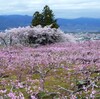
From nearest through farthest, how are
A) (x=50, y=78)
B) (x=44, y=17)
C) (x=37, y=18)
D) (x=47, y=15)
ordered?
(x=50, y=78)
(x=47, y=15)
(x=37, y=18)
(x=44, y=17)

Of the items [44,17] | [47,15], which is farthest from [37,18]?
[47,15]

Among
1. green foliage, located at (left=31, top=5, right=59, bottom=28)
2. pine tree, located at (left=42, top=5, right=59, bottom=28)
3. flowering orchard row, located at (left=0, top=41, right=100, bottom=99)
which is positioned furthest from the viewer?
green foliage, located at (left=31, top=5, right=59, bottom=28)

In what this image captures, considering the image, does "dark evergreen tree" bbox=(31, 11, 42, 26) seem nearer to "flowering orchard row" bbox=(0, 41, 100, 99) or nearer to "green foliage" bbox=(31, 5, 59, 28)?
"green foliage" bbox=(31, 5, 59, 28)

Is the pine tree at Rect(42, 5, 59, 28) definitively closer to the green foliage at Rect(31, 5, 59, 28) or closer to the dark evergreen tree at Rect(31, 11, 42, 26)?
the green foliage at Rect(31, 5, 59, 28)

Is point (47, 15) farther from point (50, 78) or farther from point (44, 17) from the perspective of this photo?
point (50, 78)

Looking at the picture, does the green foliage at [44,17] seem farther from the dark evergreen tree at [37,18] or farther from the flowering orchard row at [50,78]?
the flowering orchard row at [50,78]

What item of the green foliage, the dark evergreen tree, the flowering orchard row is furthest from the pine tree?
the flowering orchard row

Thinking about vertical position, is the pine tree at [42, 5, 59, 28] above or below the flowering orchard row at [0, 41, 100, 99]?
above

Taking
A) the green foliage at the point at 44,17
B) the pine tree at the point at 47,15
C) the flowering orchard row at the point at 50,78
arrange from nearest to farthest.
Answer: the flowering orchard row at the point at 50,78 < the pine tree at the point at 47,15 < the green foliage at the point at 44,17

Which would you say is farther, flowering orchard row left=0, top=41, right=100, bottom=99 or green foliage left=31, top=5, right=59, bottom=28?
green foliage left=31, top=5, right=59, bottom=28

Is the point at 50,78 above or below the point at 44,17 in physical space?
below

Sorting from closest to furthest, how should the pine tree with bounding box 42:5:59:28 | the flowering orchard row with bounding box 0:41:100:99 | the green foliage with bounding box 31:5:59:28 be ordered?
the flowering orchard row with bounding box 0:41:100:99
the pine tree with bounding box 42:5:59:28
the green foliage with bounding box 31:5:59:28

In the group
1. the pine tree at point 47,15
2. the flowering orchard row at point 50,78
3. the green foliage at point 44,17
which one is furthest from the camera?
the green foliage at point 44,17

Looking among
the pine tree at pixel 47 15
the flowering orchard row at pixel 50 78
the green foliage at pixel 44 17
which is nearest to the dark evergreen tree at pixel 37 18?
the green foliage at pixel 44 17
